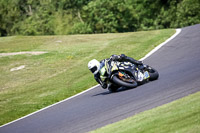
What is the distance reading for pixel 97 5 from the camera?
6588 cm

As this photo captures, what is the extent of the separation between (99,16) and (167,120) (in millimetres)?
61161

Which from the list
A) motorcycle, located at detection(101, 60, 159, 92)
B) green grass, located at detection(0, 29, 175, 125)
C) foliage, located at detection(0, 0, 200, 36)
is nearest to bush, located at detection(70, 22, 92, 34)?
foliage, located at detection(0, 0, 200, 36)

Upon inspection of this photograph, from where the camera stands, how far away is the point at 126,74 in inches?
451

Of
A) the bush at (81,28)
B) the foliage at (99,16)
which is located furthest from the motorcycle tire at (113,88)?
the bush at (81,28)

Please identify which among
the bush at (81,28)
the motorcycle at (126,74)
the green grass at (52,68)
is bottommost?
the bush at (81,28)

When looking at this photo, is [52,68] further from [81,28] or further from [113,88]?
[81,28]

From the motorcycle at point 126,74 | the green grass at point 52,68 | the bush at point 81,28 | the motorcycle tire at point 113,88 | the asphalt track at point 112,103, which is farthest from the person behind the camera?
the bush at point 81,28

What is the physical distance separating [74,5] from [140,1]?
1470cm

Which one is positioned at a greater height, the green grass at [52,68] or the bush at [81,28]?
the green grass at [52,68]

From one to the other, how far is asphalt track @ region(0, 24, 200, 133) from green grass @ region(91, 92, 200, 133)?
66 centimetres

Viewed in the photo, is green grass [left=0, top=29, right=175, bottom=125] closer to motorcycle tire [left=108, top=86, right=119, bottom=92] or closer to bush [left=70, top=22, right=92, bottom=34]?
motorcycle tire [left=108, top=86, right=119, bottom=92]

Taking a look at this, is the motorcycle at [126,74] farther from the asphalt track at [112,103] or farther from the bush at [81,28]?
the bush at [81,28]

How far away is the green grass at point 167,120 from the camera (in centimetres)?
662

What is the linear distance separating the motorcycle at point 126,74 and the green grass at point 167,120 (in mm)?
2784
